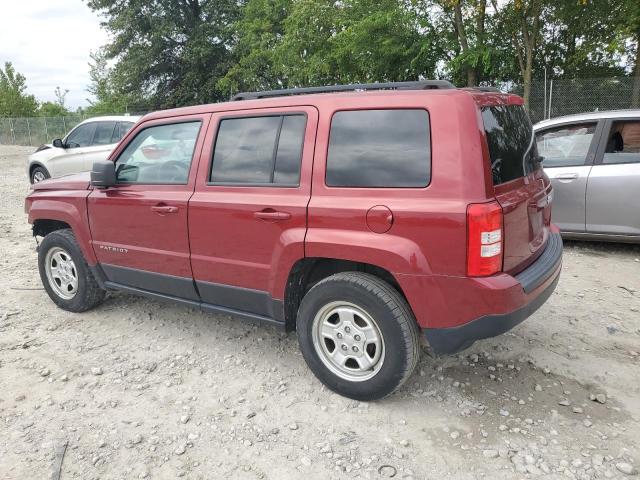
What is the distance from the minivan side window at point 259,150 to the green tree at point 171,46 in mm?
24235

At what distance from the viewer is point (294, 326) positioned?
10.9ft

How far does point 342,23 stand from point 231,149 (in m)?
14.3

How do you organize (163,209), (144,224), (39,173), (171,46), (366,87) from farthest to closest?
1. (171,46)
2. (39,173)
3. (144,224)
4. (163,209)
5. (366,87)

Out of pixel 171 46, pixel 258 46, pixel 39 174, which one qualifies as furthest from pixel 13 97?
pixel 39 174

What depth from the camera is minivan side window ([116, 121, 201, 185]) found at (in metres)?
3.63

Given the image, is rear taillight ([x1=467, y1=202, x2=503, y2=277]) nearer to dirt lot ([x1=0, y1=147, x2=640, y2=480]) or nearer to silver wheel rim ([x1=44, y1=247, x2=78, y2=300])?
dirt lot ([x1=0, y1=147, x2=640, y2=480])

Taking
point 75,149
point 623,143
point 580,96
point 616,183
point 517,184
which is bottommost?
point 616,183

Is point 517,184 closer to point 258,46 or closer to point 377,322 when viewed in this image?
point 377,322

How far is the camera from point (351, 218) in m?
2.80

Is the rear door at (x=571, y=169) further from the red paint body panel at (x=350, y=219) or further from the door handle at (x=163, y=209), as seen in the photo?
the door handle at (x=163, y=209)

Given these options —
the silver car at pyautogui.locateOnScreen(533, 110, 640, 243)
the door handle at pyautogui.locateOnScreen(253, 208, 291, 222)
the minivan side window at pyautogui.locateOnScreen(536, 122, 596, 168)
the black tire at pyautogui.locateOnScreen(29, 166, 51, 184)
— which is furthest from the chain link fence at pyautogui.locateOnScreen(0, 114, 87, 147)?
the door handle at pyautogui.locateOnScreen(253, 208, 291, 222)

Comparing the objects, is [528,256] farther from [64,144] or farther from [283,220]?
[64,144]

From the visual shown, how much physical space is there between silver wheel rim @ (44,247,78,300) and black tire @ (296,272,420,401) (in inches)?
99.9

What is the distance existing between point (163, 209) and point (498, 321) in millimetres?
2365
